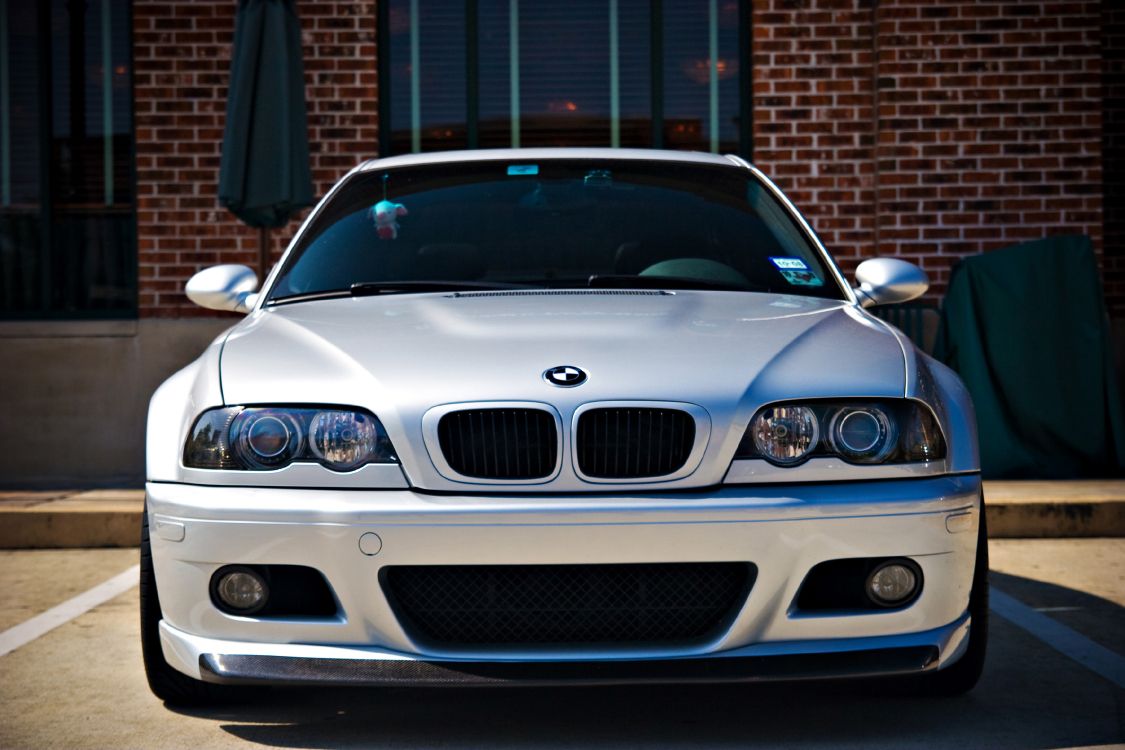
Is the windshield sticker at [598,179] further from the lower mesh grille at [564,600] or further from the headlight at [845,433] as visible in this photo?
the lower mesh grille at [564,600]

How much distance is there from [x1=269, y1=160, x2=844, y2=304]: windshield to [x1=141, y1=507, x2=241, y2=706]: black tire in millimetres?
980

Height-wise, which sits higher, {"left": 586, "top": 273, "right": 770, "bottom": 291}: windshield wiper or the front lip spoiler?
{"left": 586, "top": 273, "right": 770, "bottom": 291}: windshield wiper

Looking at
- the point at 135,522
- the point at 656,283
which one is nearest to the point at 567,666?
the point at 656,283

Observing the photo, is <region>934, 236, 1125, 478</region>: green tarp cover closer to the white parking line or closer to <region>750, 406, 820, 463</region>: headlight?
the white parking line

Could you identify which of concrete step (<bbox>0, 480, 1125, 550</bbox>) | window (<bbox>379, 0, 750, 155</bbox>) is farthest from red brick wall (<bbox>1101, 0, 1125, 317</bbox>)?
concrete step (<bbox>0, 480, 1125, 550</bbox>)

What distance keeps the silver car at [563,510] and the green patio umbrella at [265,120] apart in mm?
4605

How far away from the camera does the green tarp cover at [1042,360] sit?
27.0 feet

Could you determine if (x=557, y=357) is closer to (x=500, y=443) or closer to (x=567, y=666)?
(x=500, y=443)

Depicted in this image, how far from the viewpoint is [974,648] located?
378 cm

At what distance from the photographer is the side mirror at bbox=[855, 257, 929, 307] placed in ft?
14.9

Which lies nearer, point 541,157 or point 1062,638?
point 1062,638

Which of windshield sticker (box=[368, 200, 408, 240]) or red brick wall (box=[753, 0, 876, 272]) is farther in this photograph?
red brick wall (box=[753, 0, 876, 272])

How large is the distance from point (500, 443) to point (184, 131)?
6.61 m

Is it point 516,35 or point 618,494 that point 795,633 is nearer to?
point 618,494
